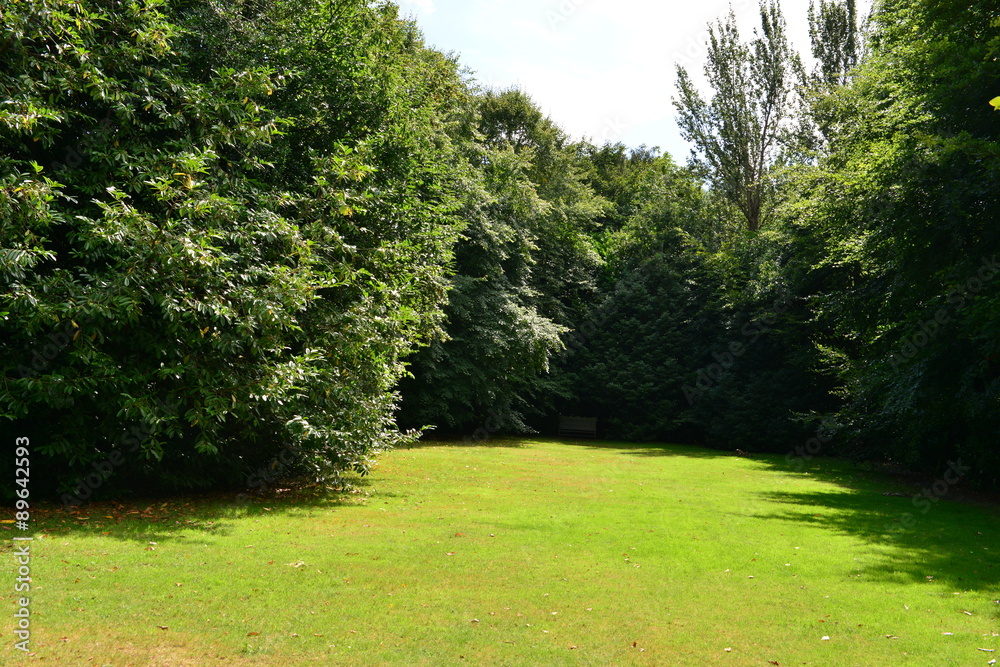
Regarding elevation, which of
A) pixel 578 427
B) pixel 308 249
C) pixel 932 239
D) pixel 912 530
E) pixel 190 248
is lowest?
pixel 912 530

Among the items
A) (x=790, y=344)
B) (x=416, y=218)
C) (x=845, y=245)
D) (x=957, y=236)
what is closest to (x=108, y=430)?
(x=416, y=218)

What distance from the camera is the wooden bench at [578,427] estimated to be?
3281 centimetres

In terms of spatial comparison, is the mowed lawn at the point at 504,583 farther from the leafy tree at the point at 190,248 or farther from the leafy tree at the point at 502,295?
the leafy tree at the point at 502,295

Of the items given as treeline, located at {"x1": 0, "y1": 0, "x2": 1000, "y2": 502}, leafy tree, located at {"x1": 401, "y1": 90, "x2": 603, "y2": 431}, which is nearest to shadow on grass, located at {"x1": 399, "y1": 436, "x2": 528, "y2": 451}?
leafy tree, located at {"x1": 401, "y1": 90, "x2": 603, "y2": 431}

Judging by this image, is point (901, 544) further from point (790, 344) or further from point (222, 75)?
Answer: point (790, 344)

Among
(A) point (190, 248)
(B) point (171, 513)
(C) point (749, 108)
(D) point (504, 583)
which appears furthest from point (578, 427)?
(D) point (504, 583)

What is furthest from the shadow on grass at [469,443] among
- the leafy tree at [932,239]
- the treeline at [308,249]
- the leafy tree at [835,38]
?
the leafy tree at [835,38]

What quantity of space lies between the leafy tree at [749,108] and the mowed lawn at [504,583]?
2487cm

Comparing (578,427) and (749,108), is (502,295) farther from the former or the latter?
(749,108)

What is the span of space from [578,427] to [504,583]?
25759mm

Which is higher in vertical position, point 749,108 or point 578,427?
point 749,108

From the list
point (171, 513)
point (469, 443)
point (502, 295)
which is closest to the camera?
point (171, 513)

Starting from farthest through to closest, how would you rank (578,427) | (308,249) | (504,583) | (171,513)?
(578,427)
(308,249)
(171,513)
(504,583)

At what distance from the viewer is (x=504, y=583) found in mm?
7488
